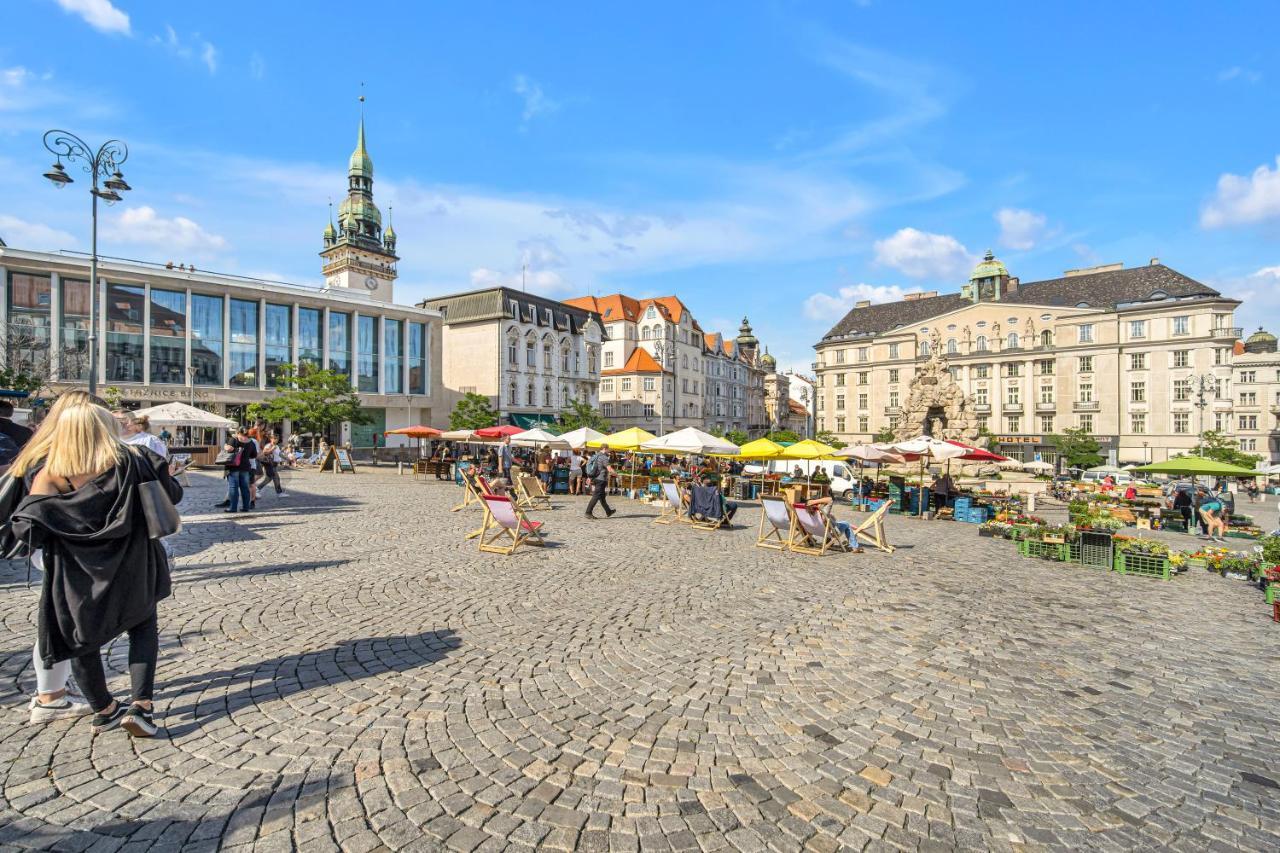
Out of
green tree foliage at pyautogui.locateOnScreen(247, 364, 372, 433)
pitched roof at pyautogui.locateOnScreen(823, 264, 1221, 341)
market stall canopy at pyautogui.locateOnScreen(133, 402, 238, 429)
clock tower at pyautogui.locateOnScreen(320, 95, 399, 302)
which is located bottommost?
market stall canopy at pyautogui.locateOnScreen(133, 402, 238, 429)

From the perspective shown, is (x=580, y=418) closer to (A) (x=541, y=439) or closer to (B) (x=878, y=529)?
(A) (x=541, y=439)

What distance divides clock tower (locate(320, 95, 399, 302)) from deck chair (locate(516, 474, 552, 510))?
80.3 metres

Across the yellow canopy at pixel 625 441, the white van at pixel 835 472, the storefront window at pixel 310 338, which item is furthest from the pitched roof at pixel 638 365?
the yellow canopy at pixel 625 441

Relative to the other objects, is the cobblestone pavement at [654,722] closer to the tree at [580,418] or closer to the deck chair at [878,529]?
the deck chair at [878,529]

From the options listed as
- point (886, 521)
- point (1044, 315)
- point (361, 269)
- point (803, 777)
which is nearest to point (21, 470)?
point (803, 777)

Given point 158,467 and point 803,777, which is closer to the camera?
point 803,777

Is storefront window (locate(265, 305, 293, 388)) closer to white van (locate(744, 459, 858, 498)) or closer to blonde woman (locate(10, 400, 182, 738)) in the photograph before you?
white van (locate(744, 459, 858, 498))

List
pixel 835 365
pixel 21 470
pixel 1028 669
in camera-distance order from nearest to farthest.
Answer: pixel 21 470
pixel 1028 669
pixel 835 365

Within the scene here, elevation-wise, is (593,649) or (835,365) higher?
(835,365)

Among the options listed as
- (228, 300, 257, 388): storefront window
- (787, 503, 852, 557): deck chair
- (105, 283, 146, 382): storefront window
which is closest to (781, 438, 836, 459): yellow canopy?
(787, 503, 852, 557): deck chair

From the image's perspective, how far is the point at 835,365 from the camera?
269 ft

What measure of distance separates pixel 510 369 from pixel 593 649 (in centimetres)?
5522

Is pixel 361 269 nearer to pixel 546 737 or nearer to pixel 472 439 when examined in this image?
pixel 472 439

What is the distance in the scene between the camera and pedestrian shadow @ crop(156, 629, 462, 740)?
412 centimetres
